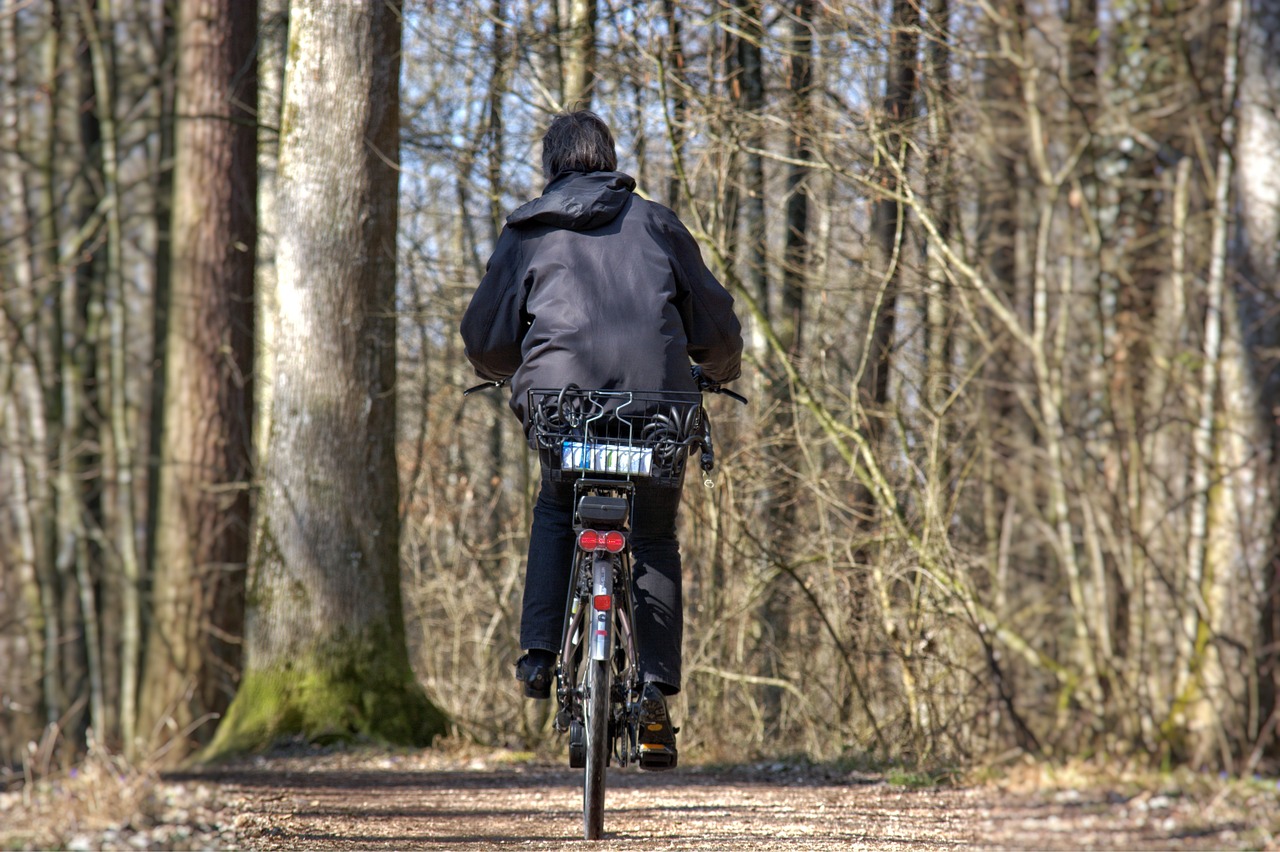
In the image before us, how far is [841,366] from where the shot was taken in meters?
9.38

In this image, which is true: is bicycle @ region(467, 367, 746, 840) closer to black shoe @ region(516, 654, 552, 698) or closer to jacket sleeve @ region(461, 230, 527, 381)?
black shoe @ region(516, 654, 552, 698)

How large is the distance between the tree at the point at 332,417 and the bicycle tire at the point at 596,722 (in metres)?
3.83

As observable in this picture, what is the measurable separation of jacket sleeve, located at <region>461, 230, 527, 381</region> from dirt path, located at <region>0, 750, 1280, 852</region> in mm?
1649

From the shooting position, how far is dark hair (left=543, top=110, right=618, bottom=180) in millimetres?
4676

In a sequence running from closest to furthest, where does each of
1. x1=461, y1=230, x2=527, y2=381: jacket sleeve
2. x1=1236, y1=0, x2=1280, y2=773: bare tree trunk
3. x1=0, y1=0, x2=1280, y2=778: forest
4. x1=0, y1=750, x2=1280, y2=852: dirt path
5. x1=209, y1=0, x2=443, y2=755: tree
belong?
x1=0, y1=750, x2=1280, y2=852: dirt path, x1=461, y1=230, x2=527, y2=381: jacket sleeve, x1=209, y1=0, x2=443, y2=755: tree, x1=0, y1=0, x2=1280, y2=778: forest, x1=1236, y1=0, x2=1280, y2=773: bare tree trunk

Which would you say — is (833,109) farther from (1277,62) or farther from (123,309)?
(123,309)

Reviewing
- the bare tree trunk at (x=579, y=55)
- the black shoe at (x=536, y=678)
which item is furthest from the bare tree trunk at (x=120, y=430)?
the black shoe at (x=536, y=678)

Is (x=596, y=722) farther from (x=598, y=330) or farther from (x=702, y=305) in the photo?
(x=702, y=305)

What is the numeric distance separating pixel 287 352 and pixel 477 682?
16.6ft

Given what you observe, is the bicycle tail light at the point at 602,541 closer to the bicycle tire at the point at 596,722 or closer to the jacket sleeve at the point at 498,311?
the bicycle tire at the point at 596,722

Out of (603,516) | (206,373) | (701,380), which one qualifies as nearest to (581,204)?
(701,380)

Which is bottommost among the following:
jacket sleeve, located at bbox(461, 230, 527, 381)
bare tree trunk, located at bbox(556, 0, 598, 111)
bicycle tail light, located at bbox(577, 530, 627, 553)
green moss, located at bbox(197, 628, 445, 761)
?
green moss, located at bbox(197, 628, 445, 761)

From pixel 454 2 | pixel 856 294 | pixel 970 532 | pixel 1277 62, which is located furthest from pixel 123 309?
pixel 1277 62

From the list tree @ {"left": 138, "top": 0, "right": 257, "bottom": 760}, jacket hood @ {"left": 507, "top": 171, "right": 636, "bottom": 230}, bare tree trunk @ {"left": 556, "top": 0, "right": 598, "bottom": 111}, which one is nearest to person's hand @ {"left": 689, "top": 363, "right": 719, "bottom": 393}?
jacket hood @ {"left": 507, "top": 171, "right": 636, "bottom": 230}
